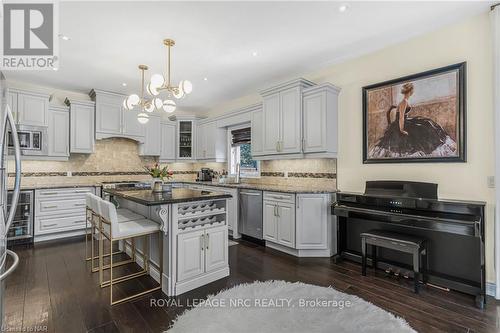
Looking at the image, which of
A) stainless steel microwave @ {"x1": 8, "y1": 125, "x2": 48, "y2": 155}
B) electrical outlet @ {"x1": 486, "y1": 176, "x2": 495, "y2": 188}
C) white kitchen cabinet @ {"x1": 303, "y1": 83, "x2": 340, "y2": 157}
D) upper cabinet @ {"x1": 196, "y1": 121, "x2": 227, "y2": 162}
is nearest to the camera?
electrical outlet @ {"x1": 486, "y1": 176, "x2": 495, "y2": 188}

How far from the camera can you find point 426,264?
2816mm

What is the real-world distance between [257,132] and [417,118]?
2547 mm

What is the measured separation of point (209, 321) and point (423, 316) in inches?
70.7

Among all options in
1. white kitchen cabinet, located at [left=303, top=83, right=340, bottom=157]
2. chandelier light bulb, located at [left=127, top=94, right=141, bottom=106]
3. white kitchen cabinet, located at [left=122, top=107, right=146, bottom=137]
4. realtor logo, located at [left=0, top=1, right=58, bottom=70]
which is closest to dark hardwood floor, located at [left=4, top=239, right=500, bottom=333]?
white kitchen cabinet, located at [left=303, top=83, right=340, bottom=157]

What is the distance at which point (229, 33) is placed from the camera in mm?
3057

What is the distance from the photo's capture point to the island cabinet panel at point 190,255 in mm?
2555

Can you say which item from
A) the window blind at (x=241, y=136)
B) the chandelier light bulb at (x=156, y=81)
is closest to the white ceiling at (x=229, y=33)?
the chandelier light bulb at (x=156, y=81)

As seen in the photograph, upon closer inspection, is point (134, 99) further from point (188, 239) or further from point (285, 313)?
point (285, 313)

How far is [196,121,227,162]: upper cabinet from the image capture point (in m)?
5.86

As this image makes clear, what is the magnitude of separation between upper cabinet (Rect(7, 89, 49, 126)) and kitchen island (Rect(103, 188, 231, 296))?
3104 mm

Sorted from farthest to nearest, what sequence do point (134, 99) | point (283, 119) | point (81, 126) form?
point (81, 126) → point (283, 119) → point (134, 99)

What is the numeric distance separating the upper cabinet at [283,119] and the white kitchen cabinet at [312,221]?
77 centimetres

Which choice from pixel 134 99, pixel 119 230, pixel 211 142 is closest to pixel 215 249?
pixel 119 230

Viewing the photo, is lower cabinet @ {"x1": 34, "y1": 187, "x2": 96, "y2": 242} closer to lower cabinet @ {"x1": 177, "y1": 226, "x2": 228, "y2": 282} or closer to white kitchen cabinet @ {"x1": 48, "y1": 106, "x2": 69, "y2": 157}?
white kitchen cabinet @ {"x1": 48, "y1": 106, "x2": 69, "y2": 157}
